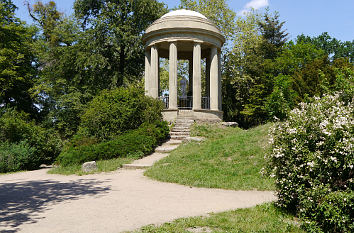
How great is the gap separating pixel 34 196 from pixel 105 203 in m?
2.13

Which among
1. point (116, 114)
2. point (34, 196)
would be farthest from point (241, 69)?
point (34, 196)

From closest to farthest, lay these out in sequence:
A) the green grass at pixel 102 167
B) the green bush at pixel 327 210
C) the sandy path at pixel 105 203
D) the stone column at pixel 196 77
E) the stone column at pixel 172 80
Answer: the green bush at pixel 327 210
the sandy path at pixel 105 203
the green grass at pixel 102 167
the stone column at pixel 172 80
the stone column at pixel 196 77

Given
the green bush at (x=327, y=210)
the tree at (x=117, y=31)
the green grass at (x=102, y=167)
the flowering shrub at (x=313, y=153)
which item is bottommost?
the green grass at (x=102, y=167)

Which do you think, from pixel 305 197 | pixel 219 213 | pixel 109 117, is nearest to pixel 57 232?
pixel 219 213

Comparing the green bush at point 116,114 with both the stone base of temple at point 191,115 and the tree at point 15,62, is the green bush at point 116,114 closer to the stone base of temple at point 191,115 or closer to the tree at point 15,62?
the stone base of temple at point 191,115

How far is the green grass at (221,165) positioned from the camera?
24.7 feet

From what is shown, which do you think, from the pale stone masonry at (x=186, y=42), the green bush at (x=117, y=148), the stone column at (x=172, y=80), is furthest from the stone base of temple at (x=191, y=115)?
the green bush at (x=117, y=148)

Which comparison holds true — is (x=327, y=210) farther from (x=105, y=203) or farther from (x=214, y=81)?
(x=214, y=81)

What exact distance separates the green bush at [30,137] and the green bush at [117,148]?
3.24 m

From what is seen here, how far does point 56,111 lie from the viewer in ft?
69.6

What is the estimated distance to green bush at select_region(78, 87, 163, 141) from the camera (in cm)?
1428

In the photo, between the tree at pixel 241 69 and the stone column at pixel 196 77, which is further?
the tree at pixel 241 69

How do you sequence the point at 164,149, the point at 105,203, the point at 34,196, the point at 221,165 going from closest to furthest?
the point at 105,203, the point at 34,196, the point at 221,165, the point at 164,149

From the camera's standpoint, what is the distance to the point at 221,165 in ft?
30.3
